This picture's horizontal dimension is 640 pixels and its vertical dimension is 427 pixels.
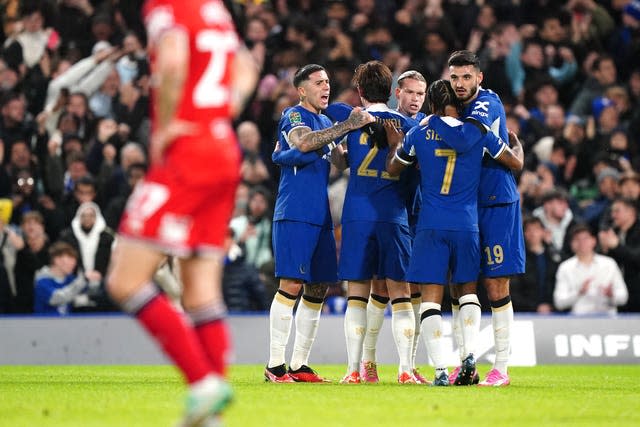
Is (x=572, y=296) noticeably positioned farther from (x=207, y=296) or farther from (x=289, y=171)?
(x=207, y=296)

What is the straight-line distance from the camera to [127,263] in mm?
6031

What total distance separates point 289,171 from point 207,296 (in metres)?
4.74

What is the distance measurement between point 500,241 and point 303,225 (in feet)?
5.55

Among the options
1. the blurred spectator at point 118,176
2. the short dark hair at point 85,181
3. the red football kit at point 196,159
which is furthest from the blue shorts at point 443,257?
the blurred spectator at point 118,176

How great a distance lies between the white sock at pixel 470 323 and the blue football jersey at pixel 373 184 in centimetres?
100

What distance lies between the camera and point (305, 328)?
35.9ft

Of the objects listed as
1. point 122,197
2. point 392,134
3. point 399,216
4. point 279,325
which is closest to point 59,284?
point 122,197

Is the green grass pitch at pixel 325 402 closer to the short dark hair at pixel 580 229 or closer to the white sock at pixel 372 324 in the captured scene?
the white sock at pixel 372 324

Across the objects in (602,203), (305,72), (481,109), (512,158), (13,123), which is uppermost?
(13,123)

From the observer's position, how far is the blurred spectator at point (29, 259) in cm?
1602

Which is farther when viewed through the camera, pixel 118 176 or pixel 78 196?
pixel 118 176

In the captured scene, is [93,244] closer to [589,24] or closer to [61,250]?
[61,250]

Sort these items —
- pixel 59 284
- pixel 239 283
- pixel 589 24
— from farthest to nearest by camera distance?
1. pixel 589 24
2. pixel 239 283
3. pixel 59 284

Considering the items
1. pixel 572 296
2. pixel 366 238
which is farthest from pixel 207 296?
pixel 572 296
